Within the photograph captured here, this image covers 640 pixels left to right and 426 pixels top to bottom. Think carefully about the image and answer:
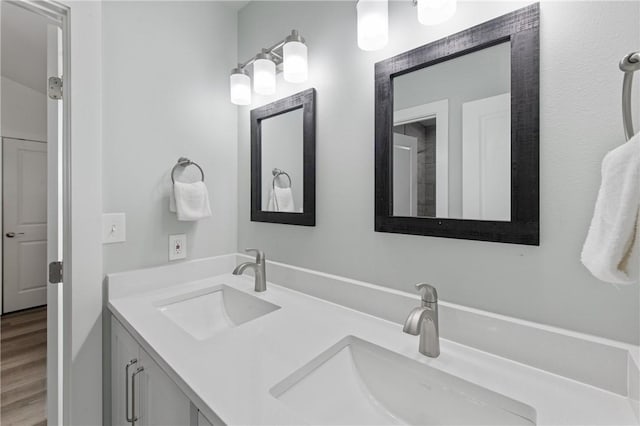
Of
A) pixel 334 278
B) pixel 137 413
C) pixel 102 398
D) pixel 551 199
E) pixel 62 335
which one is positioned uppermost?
pixel 551 199

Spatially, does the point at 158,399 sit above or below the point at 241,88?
below

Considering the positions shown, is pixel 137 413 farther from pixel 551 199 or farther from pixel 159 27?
pixel 159 27

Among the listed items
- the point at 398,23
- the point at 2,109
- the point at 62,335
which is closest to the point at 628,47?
the point at 398,23

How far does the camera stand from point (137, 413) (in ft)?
3.05

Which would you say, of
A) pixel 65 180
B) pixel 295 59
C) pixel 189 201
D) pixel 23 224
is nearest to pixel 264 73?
pixel 295 59

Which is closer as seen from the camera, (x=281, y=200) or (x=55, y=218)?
(x=55, y=218)

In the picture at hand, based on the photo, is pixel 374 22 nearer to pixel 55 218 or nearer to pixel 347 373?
pixel 347 373

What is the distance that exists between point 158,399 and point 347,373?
0.51 meters

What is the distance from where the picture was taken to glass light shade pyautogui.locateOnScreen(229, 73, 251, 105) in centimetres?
139

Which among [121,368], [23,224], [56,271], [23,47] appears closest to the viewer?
[121,368]

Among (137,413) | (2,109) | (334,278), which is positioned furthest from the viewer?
(2,109)

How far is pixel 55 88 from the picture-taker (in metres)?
1.16

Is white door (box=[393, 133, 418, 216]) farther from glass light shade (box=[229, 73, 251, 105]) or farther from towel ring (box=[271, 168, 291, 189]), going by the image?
glass light shade (box=[229, 73, 251, 105])

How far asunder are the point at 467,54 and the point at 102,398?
1.79 m
